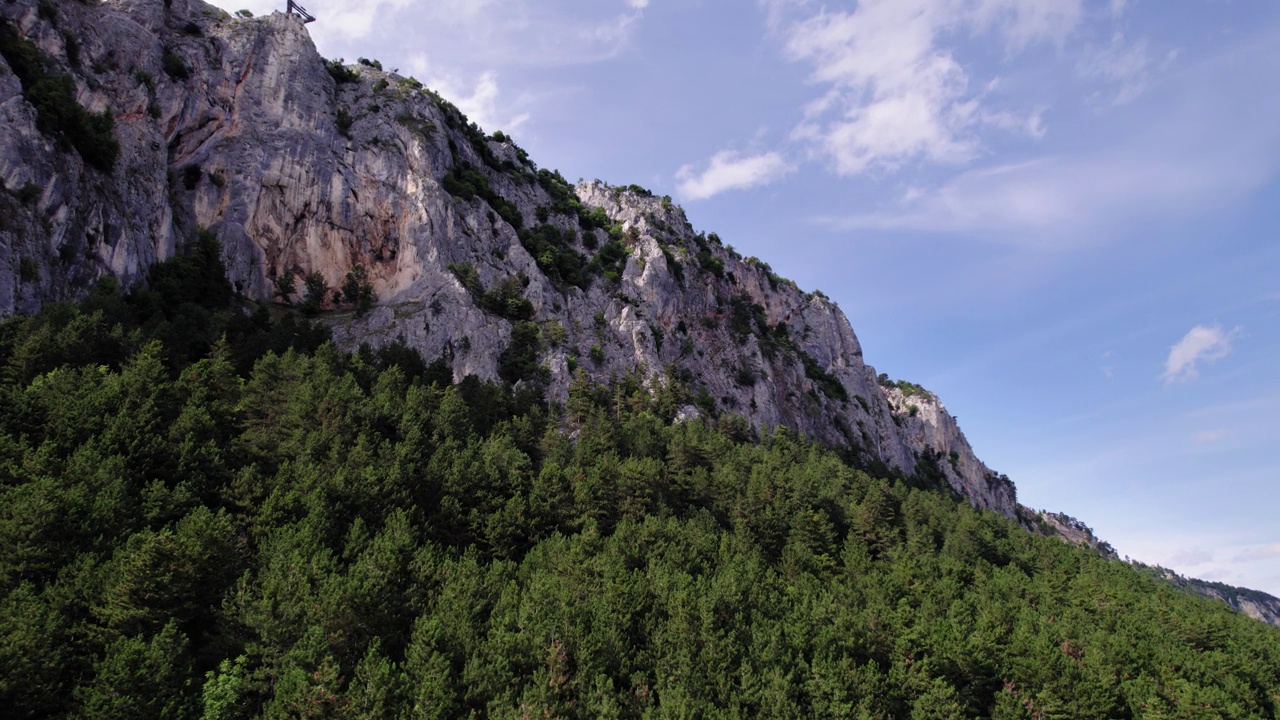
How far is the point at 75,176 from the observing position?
54.9 meters

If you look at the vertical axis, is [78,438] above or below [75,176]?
below

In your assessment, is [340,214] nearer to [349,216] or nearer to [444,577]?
[349,216]

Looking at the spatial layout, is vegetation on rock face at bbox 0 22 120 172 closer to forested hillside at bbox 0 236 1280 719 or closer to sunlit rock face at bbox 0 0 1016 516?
sunlit rock face at bbox 0 0 1016 516

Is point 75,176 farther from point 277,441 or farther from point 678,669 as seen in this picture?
point 678,669

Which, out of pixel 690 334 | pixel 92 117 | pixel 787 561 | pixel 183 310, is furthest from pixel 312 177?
pixel 787 561

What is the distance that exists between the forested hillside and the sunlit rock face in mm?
8909

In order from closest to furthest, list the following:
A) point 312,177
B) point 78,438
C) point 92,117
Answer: point 78,438 → point 92,117 → point 312,177

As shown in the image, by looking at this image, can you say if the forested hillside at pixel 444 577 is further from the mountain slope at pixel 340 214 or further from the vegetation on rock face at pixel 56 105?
the vegetation on rock face at pixel 56 105

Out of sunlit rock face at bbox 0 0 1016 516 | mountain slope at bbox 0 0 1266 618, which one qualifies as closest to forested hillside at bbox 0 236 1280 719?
sunlit rock face at bbox 0 0 1016 516

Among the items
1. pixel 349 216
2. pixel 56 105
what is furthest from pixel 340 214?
pixel 56 105

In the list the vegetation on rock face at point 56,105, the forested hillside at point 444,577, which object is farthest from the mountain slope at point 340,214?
the forested hillside at point 444,577

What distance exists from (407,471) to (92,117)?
5225 cm

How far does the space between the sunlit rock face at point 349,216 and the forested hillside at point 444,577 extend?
8.91m

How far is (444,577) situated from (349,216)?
217 ft
